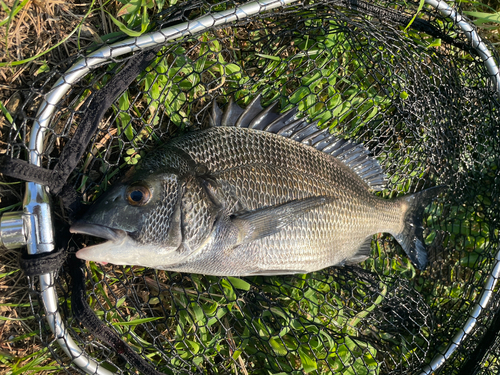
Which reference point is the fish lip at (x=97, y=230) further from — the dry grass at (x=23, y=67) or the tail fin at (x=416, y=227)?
the tail fin at (x=416, y=227)

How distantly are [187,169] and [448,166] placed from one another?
2120 mm

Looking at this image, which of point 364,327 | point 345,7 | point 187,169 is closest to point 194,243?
point 187,169

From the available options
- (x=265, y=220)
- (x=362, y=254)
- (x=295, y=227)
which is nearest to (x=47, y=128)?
(x=265, y=220)

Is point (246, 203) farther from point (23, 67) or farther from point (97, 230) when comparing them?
point (23, 67)

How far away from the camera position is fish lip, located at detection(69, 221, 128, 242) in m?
1.78

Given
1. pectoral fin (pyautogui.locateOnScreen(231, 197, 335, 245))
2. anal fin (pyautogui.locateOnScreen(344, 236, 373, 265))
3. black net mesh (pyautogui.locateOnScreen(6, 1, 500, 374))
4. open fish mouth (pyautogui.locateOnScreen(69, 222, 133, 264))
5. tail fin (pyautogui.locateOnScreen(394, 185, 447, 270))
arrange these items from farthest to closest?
tail fin (pyautogui.locateOnScreen(394, 185, 447, 270)), anal fin (pyautogui.locateOnScreen(344, 236, 373, 265)), black net mesh (pyautogui.locateOnScreen(6, 1, 500, 374)), pectoral fin (pyautogui.locateOnScreen(231, 197, 335, 245)), open fish mouth (pyautogui.locateOnScreen(69, 222, 133, 264))

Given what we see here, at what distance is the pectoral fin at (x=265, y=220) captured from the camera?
2086mm

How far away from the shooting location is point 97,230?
5.87ft

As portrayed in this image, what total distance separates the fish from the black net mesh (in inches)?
9.1

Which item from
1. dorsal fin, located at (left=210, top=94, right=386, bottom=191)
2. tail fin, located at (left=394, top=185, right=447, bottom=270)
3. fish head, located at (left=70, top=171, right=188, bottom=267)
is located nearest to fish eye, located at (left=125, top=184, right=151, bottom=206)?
fish head, located at (left=70, top=171, right=188, bottom=267)

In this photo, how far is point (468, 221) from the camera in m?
3.11

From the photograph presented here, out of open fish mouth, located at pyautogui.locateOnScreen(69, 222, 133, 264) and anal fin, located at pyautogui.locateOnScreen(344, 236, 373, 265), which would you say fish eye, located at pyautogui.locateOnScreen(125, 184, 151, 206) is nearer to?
open fish mouth, located at pyautogui.locateOnScreen(69, 222, 133, 264)

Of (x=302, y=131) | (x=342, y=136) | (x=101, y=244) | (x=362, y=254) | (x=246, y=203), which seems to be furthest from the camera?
(x=342, y=136)

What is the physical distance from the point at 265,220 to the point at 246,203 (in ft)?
0.50
